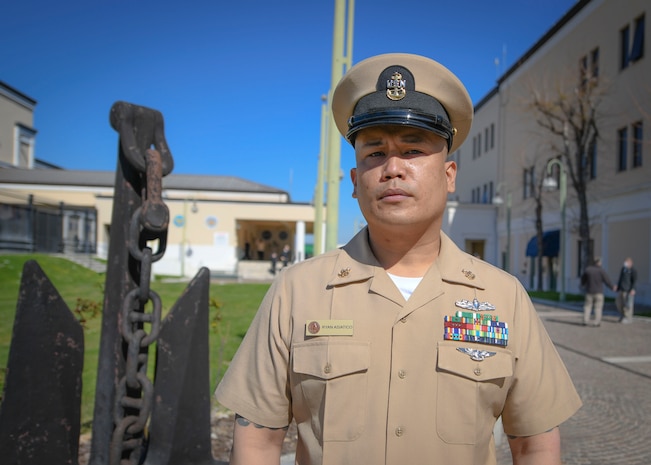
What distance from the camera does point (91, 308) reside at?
5270 mm

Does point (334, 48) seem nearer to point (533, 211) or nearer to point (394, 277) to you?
point (394, 277)

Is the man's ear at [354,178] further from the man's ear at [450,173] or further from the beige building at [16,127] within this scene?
the beige building at [16,127]

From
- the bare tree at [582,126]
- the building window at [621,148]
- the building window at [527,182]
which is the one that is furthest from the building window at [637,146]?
the building window at [527,182]

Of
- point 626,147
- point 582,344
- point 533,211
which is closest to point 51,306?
point 582,344

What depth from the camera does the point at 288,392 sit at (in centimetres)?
172

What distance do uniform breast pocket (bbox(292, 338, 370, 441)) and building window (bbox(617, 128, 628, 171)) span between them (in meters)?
23.2

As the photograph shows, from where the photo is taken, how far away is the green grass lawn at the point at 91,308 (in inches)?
232

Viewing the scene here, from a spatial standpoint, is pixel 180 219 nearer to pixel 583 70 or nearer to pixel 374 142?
pixel 583 70

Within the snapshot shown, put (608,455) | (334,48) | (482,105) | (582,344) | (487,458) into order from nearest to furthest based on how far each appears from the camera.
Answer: (487,458) → (608,455) → (334,48) → (582,344) → (482,105)

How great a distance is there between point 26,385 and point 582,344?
10.3 m

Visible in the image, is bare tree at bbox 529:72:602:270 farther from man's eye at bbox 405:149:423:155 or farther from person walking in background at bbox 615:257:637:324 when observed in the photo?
man's eye at bbox 405:149:423:155

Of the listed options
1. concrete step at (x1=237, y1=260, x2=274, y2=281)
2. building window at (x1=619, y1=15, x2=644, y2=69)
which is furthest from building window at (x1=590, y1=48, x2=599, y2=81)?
concrete step at (x1=237, y1=260, x2=274, y2=281)

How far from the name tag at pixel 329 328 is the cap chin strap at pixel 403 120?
607 millimetres

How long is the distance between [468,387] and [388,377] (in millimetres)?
244
